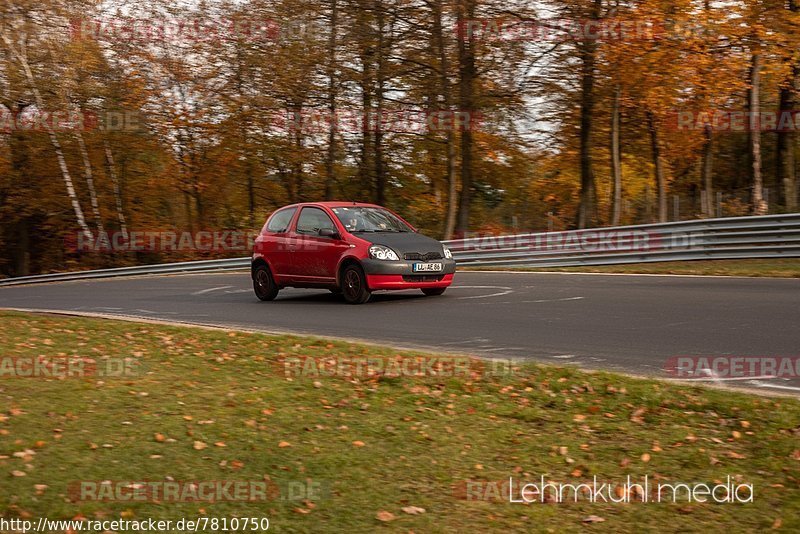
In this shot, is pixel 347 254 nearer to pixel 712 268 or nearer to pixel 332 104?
pixel 712 268

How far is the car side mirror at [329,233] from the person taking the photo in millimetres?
15422

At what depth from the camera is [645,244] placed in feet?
68.0

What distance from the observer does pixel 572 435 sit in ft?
20.4

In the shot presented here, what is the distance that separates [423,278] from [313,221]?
228cm

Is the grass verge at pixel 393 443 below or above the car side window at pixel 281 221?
below

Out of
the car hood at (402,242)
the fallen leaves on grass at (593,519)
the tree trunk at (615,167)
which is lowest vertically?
Result: the fallen leaves on grass at (593,519)

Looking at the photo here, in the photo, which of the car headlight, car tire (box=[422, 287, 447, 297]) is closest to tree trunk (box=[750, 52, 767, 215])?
car tire (box=[422, 287, 447, 297])

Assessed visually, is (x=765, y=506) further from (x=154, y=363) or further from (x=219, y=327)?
(x=219, y=327)

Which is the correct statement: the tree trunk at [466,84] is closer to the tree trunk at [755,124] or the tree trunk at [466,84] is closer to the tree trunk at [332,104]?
the tree trunk at [332,104]

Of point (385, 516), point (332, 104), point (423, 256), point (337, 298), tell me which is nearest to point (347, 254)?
point (423, 256)

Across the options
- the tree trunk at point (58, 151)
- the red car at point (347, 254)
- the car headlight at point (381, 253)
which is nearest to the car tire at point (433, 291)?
the red car at point (347, 254)

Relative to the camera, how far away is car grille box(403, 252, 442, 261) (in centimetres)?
1504

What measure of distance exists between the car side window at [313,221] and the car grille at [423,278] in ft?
5.27

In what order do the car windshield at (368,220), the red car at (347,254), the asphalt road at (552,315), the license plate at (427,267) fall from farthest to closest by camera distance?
the car windshield at (368,220), the license plate at (427,267), the red car at (347,254), the asphalt road at (552,315)
